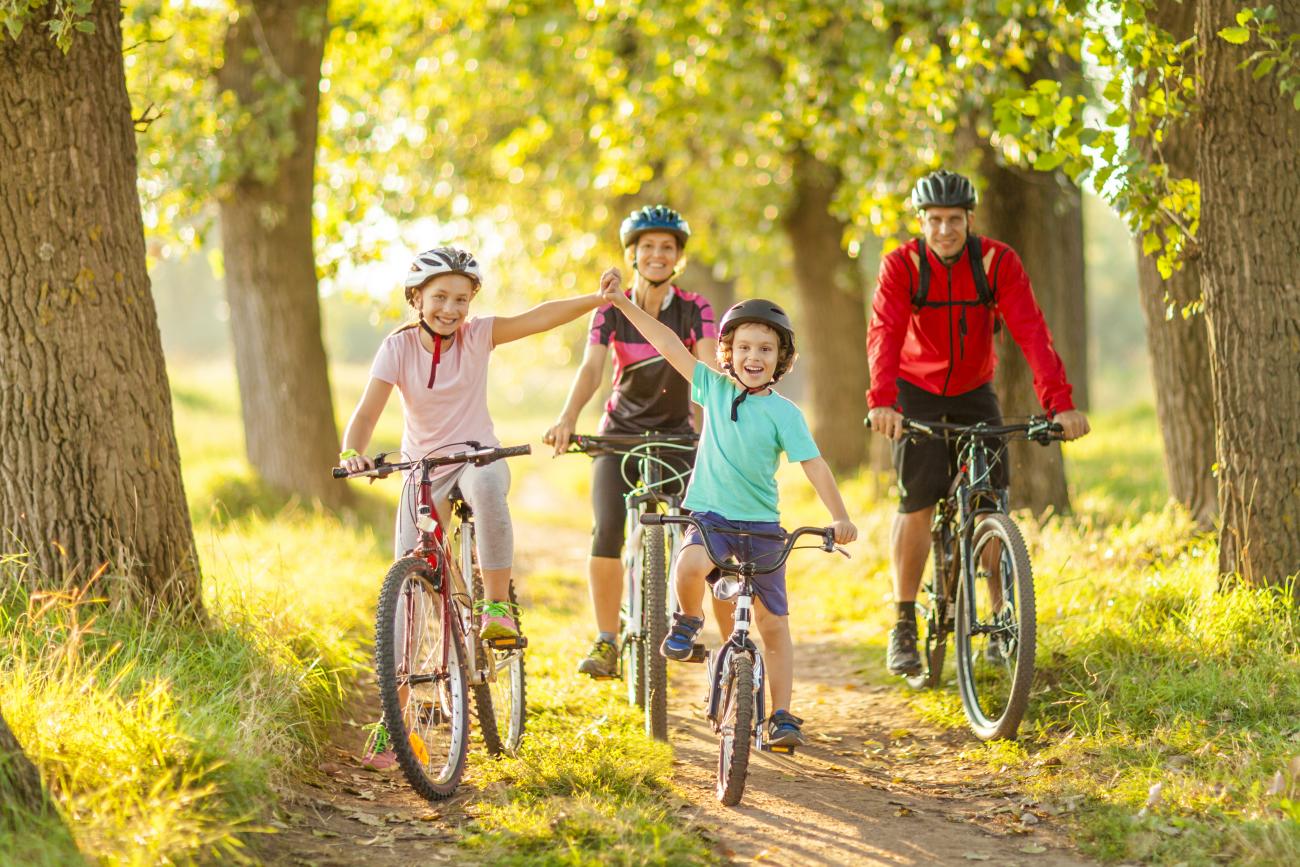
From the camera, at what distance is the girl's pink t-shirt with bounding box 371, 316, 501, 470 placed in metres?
5.26

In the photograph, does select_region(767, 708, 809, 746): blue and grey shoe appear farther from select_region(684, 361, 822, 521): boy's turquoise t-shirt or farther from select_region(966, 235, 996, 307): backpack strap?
select_region(966, 235, 996, 307): backpack strap

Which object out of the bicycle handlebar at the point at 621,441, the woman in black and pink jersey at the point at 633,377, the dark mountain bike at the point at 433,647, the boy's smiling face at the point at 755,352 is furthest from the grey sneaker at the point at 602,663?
the boy's smiling face at the point at 755,352

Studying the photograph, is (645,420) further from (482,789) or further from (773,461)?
(482,789)

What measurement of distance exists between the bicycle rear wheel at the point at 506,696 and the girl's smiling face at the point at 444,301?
1017mm

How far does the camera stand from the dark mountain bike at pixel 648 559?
218 inches

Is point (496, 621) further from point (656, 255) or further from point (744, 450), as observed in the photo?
point (656, 255)

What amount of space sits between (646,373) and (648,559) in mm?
1074

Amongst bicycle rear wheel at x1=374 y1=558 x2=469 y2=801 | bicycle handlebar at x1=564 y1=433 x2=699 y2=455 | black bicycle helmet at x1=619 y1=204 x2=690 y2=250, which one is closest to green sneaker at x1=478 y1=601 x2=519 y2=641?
bicycle rear wheel at x1=374 y1=558 x2=469 y2=801

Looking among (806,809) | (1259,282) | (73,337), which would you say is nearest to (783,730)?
(806,809)

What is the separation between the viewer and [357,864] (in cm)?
423

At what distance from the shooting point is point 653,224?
6059mm

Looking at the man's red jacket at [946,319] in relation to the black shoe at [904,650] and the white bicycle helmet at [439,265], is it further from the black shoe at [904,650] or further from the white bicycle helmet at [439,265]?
the white bicycle helmet at [439,265]

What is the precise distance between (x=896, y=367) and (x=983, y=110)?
4.64m

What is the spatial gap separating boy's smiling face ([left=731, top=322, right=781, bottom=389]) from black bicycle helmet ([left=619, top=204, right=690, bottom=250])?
1174 mm
